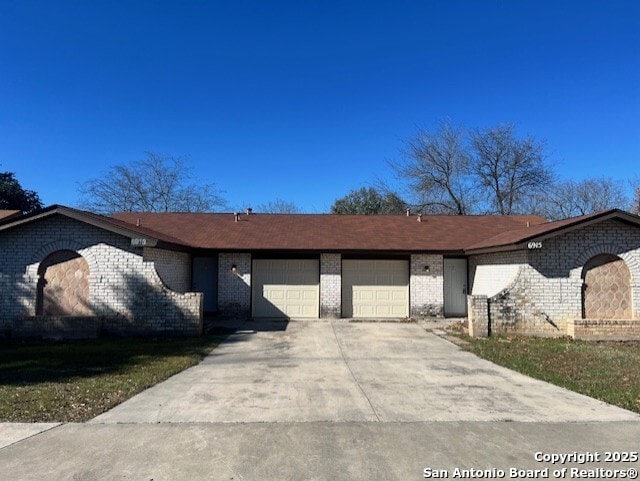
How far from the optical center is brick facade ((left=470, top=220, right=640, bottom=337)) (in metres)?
13.0

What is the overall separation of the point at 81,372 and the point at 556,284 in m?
12.1

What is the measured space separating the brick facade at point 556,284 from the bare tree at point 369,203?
23.3 meters

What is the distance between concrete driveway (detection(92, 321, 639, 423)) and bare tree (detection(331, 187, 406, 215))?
1032 inches

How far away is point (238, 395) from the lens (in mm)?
6742

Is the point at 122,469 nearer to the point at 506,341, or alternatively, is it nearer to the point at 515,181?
the point at 506,341

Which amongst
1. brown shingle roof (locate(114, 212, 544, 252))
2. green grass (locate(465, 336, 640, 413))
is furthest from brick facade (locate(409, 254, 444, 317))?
green grass (locate(465, 336, 640, 413))

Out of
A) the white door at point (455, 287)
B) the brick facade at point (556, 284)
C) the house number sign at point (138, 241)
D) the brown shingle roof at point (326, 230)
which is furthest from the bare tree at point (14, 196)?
the brick facade at point (556, 284)

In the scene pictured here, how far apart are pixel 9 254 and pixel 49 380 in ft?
23.2

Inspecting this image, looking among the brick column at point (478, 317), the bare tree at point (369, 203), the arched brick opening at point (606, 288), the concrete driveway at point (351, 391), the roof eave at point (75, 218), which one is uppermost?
the bare tree at point (369, 203)

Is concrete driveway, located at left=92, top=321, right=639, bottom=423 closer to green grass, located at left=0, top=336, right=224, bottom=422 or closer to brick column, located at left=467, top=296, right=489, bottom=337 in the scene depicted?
green grass, located at left=0, top=336, right=224, bottom=422

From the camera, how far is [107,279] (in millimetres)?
12953

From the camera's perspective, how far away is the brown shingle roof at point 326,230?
17.3 metres

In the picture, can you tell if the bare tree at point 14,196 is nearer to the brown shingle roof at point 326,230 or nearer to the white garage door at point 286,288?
the brown shingle roof at point 326,230

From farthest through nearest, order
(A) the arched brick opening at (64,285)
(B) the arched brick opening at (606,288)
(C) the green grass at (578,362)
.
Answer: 1. (B) the arched brick opening at (606,288)
2. (A) the arched brick opening at (64,285)
3. (C) the green grass at (578,362)
